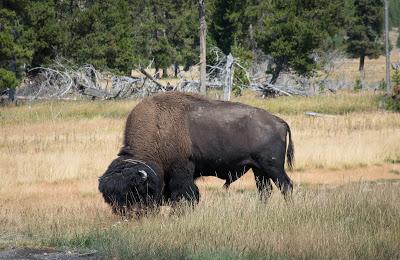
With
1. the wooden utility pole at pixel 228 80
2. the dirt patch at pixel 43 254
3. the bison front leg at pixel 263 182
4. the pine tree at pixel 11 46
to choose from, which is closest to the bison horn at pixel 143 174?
the bison front leg at pixel 263 182

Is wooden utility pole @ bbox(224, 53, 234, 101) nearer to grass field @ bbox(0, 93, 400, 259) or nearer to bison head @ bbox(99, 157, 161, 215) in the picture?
grass field @ bbox(0, 93, 400, 259)

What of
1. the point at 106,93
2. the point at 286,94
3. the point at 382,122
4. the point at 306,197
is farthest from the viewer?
the point at 286,94

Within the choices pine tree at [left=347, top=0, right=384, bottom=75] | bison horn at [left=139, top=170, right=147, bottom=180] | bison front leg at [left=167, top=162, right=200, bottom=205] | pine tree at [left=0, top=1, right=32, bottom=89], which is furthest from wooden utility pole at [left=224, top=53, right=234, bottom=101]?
pine tree at [left=347, top=0, right=384, bottom=75]

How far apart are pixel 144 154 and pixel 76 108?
22829 mm

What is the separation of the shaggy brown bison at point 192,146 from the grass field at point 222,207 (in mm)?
465

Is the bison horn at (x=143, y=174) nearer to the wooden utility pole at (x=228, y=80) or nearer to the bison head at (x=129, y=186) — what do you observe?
the bison head at (x=129, y=186)

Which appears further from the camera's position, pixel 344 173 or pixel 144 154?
Answer: pixel 344 173

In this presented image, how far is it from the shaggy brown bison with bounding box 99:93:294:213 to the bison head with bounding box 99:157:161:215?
2 centimetres

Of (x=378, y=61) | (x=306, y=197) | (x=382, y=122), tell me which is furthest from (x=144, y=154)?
(x=378, y=61)

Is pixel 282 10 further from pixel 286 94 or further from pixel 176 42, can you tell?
pixel 176 42

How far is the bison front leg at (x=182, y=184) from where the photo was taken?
444 inches

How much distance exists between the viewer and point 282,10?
4928 centimetres

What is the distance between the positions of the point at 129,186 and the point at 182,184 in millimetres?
1120

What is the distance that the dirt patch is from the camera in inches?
313
